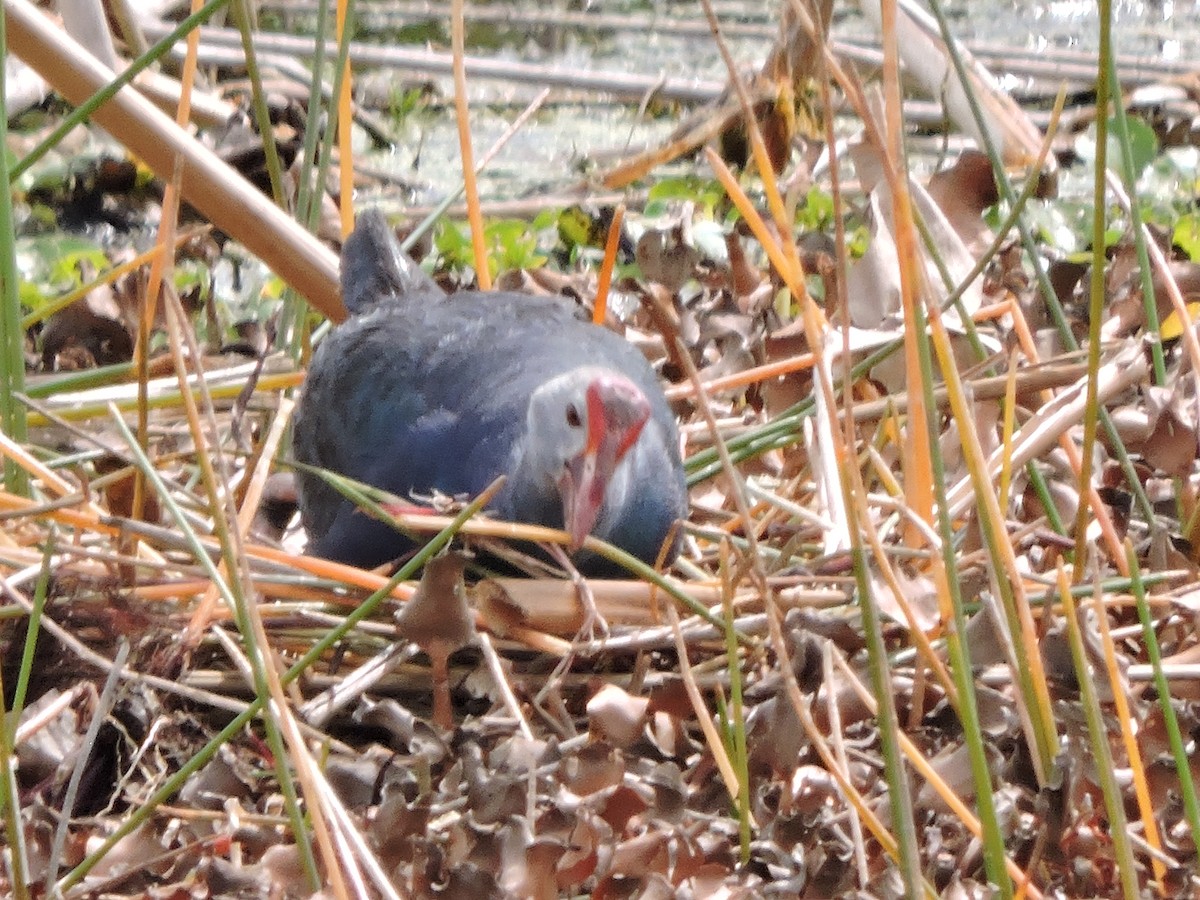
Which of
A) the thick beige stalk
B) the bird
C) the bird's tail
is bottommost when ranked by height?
the bird

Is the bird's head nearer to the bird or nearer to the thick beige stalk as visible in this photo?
the bird

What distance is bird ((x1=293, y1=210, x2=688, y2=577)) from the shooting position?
1.51 m

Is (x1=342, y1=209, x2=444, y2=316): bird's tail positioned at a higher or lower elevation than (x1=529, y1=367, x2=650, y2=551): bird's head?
higher

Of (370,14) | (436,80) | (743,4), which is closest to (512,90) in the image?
(436,80)

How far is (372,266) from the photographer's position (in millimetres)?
1980

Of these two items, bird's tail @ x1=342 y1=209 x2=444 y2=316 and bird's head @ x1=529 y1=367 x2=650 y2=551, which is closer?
bird's head @ x1=529 y1=367 x2=650 y2=551

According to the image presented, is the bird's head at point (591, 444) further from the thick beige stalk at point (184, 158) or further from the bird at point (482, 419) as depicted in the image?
the thick beige stalk at point (184, 158)

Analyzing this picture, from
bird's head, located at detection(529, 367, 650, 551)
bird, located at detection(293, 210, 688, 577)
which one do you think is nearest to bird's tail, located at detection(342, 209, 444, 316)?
bird, located at detection(293, 210, 688, 577)

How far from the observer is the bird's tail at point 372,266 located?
1.95 meters

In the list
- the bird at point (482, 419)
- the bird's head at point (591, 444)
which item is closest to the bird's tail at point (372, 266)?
the bird at point (482, 419)

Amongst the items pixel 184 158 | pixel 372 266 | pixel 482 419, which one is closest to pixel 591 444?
pixel 482 419

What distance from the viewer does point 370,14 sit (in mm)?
4121

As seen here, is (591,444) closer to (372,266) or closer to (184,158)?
(184,158)

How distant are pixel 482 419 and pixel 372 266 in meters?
0.41
